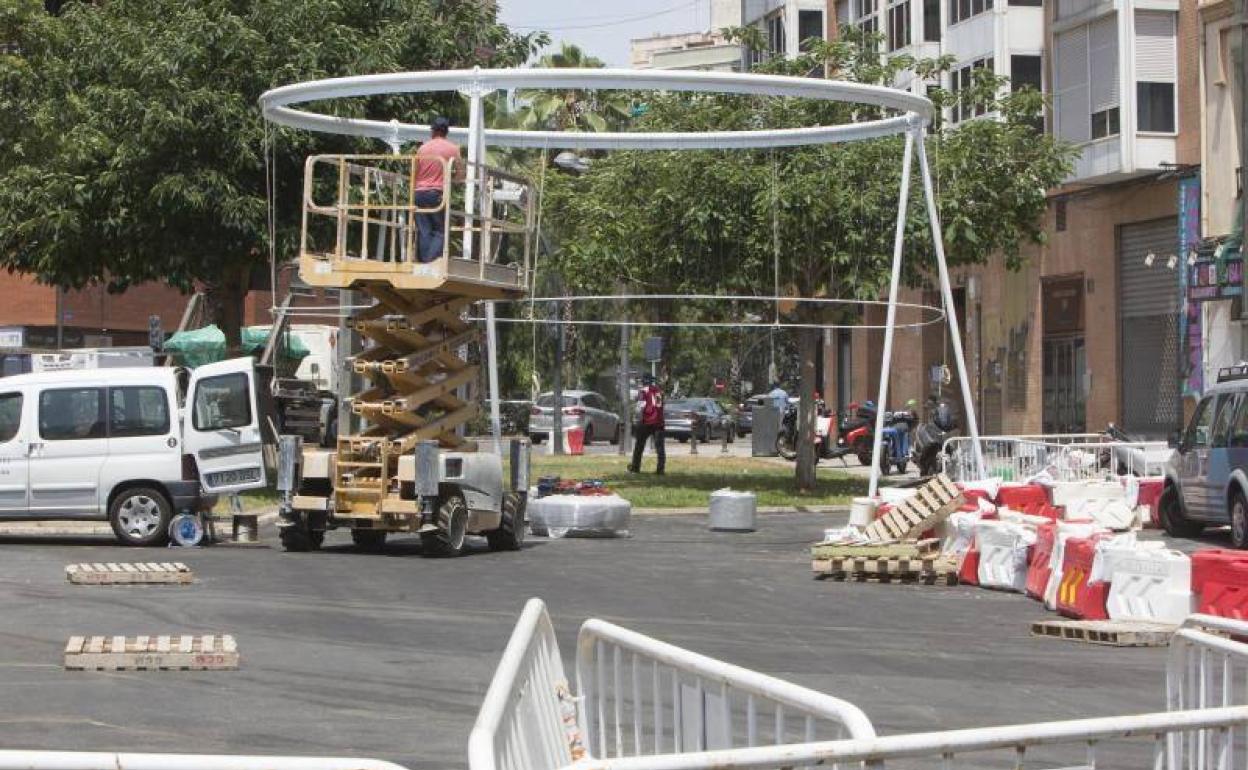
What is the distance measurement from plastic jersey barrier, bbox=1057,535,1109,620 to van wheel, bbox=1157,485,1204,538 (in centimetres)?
971

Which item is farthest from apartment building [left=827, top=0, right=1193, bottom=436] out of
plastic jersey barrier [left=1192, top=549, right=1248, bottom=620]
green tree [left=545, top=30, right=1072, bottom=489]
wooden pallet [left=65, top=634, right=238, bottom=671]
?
wooden pallet [left=65, top=634, right=238, bottom=671]

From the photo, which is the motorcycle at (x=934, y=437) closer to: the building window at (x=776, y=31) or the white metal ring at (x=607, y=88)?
the white metal ring at (x=607, y=88)

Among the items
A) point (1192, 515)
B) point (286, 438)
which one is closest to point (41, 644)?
point (286, 438)

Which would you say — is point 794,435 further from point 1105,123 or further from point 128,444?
point 128,444

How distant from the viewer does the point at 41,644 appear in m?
12.8

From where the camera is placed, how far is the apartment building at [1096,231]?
37594 millimetres

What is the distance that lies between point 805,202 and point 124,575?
16984 mm

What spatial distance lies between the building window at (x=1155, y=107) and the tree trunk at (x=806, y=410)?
29.4 ft

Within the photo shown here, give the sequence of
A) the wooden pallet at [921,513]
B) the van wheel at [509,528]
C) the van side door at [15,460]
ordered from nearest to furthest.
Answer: the wooden pallet at [921,513], the van side door at [15,460], the van wheel at [509,528]

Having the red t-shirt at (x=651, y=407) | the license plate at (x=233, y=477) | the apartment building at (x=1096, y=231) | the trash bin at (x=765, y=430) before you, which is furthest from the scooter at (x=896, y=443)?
the license plate at (x=233, y=477)

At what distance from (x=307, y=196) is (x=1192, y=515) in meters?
12.1

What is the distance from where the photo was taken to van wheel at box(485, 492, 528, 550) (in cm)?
2231

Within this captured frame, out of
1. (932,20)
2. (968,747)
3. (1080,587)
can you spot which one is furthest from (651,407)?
(968,747)

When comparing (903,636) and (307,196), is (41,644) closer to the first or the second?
(903,636)
